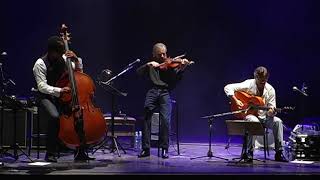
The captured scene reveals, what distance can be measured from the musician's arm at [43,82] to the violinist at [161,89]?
1.65m

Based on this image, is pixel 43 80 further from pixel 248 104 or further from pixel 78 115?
pixel 248 104

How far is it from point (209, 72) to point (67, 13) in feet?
9.52

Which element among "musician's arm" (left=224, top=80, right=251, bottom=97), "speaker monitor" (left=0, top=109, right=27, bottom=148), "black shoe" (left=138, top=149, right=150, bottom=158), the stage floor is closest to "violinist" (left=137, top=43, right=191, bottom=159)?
"black shoe" (left=138, top=149, right=150, bottom=158)

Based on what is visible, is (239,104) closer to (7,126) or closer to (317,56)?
(317,56)

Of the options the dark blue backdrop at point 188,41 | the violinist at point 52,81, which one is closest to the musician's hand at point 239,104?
the dark blue backdrop at point 188,41

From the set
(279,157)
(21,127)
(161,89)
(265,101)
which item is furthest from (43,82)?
(279,157)

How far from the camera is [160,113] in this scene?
7.56 m

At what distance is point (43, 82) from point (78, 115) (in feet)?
2.17

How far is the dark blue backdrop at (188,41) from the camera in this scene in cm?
934

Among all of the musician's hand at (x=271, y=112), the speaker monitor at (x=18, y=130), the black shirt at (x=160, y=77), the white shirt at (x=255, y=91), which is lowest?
the speaker monitor at (x=18, y=130)

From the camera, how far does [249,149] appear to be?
730 centimetres

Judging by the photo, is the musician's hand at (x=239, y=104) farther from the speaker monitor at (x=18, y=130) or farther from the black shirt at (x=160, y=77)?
the speaker monitor at (x=18, y=130)
